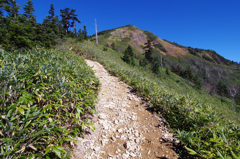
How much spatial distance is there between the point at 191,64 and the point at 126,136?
120 m

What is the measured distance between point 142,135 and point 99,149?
47.6 inches

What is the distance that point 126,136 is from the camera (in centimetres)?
299

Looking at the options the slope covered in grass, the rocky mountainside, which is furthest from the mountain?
the slope covered in grass

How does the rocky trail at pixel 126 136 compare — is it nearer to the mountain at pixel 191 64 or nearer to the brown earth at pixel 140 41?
the mountain at pixel 191 64

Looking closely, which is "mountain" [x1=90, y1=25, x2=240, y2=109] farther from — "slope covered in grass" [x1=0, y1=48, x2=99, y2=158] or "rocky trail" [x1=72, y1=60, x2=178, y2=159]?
"slope covered in grass" [x1=0, y1=48, x2=99, y2=158]

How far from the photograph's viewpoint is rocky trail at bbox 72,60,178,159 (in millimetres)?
2428

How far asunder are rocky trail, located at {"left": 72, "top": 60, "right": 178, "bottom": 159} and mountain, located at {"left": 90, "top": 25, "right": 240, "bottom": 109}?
140ft

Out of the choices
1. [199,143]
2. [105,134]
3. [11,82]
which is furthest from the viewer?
[105,134]

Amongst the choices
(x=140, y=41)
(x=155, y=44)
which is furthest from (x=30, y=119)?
(x=155, y=44)

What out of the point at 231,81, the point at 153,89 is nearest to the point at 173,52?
the point at 231,81

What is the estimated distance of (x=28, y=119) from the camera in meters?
1.50

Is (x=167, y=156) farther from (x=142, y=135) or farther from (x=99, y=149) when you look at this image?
(x=99, y=149)

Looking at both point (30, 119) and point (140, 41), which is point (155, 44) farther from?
point (30, 119)

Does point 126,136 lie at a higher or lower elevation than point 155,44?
lower
